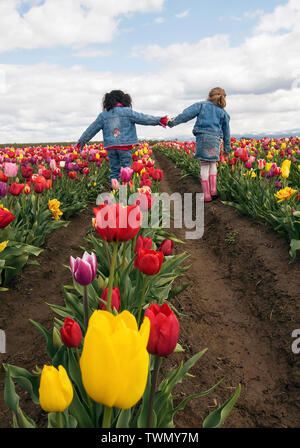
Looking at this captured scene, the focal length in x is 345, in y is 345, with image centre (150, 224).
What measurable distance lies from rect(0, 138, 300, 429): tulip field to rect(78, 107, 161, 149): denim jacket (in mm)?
871

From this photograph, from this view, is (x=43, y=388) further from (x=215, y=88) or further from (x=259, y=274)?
(x=215, y=88)

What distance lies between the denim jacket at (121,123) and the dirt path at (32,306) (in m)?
2.47

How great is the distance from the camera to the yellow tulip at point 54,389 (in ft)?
3.13

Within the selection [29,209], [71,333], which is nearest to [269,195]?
[29,209]

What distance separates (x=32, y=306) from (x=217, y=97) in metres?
5.49

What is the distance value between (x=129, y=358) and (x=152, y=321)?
1.00ft

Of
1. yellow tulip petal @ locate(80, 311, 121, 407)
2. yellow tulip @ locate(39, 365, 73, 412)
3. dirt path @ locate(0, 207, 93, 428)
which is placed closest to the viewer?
yellow tulip petal @ locate(80, 311, 121, 407)

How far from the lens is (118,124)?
270 inches

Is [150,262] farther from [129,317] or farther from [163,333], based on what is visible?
[129,317]

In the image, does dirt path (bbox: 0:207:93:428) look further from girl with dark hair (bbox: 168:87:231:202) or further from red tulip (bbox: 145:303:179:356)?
girl with dark hair (bbox: 168:87:231:202)

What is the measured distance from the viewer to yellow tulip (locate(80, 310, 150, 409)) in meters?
0.82

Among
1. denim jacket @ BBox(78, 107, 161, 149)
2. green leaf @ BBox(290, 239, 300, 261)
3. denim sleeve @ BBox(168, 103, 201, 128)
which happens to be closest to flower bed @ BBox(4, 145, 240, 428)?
green leaf @ BBox(290, 239, 300, 261)

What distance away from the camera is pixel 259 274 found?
4.12m

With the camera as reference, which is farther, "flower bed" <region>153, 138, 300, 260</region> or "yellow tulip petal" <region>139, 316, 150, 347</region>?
"flower bed" <region>153, 138, 300, 260</region>
